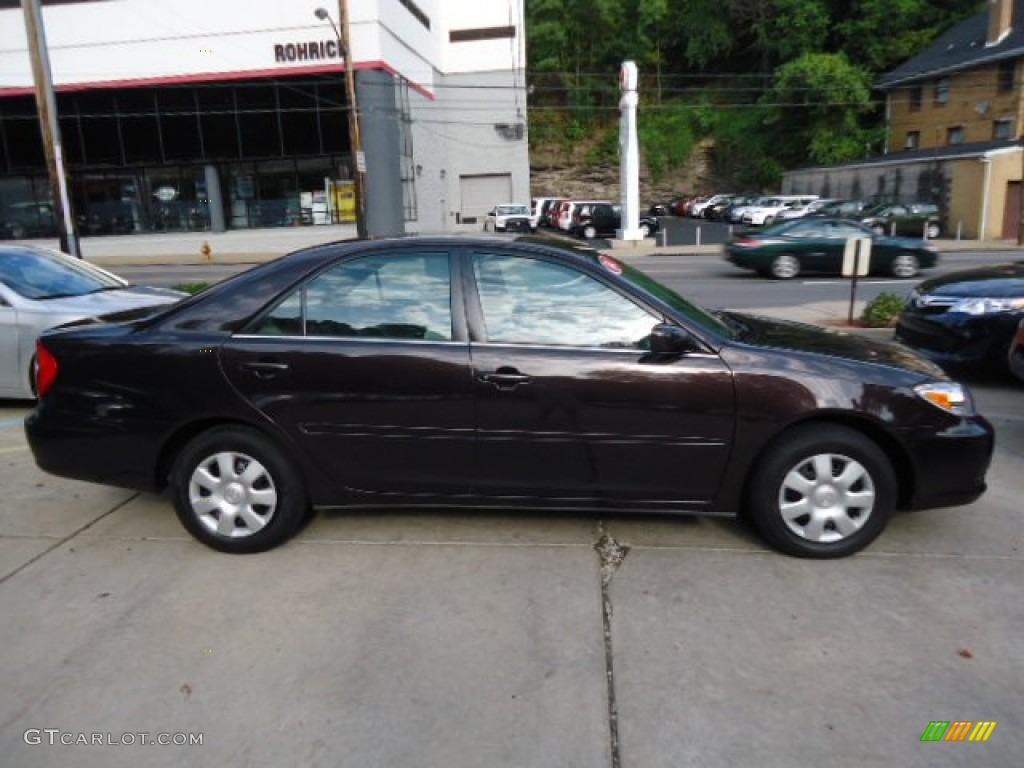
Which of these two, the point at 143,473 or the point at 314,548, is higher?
the point at 143,473

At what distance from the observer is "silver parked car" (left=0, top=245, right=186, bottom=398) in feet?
21.6

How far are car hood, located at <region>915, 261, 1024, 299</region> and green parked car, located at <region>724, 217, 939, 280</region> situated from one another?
31.0ft

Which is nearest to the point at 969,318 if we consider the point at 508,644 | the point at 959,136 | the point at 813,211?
the point at 508,644

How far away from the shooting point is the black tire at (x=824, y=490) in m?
3.71

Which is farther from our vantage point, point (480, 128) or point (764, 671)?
point (480, 128)

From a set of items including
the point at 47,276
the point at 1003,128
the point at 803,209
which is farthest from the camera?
the point at 1003,128

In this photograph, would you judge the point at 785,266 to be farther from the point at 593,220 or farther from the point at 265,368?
the point at 593,220

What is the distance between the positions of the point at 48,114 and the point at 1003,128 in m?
41.2

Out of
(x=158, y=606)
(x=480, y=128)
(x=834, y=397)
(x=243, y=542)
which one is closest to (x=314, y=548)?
(x=243, y=542)

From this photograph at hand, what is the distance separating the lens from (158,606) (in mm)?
3510

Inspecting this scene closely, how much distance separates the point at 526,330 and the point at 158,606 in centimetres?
211

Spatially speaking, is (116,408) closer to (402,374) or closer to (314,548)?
(314,548)

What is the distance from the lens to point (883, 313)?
9.80 metres

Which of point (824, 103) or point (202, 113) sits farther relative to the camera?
point (824, 103)
